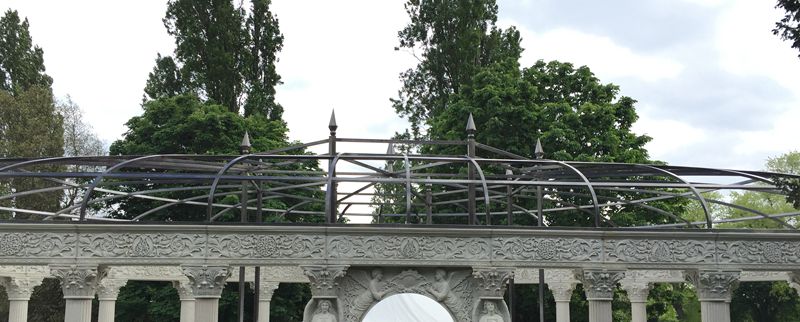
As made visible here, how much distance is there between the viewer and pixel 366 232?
22.2m

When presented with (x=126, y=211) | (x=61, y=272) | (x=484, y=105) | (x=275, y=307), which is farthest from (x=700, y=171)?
(x=126, y=211)

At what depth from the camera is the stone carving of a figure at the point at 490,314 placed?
22797 millimetres

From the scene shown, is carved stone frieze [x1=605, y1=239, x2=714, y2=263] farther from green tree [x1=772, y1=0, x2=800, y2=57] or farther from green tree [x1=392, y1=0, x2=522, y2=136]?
green tree [x1=392, y1=0, x2=522, y2=136]

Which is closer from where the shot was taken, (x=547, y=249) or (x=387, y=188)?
(x=547, y=249)

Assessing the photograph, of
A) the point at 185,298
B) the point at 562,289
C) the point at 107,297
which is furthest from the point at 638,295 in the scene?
the point at 107,297

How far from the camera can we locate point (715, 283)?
23.4 m

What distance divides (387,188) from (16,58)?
23.0 metres

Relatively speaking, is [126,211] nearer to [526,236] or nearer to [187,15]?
[187,15]

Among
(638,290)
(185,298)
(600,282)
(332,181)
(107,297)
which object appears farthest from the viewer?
(185,298)

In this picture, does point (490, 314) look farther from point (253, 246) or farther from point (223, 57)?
point (223, 57)

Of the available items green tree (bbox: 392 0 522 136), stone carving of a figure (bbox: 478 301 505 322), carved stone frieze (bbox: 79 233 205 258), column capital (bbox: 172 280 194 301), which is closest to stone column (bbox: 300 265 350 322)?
carved stone frieze (bbox: 79 233 205 258)

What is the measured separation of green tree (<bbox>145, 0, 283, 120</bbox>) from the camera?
5188 cm

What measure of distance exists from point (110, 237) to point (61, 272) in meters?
1.34

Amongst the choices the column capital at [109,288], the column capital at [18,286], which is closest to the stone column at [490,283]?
the column capital at [109,288]
